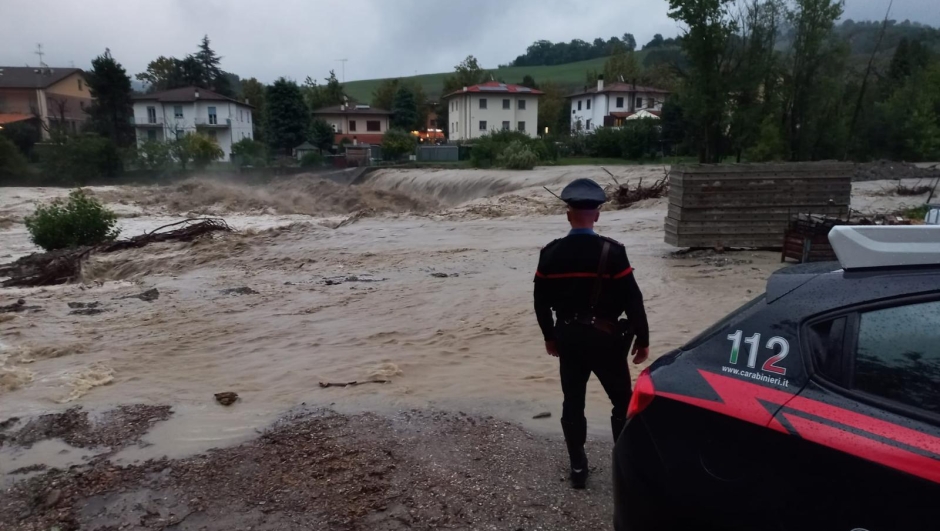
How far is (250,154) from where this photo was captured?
54.8 m

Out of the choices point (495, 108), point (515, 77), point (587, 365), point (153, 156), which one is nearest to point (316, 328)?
point (587, 365)

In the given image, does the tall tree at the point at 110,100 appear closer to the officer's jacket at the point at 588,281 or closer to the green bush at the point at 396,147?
the green bush at the point at 396,147

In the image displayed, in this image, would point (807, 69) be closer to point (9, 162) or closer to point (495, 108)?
point (495, 108)

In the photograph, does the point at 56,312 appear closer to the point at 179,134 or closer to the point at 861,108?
the point at 861,108

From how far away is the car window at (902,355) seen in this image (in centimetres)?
211

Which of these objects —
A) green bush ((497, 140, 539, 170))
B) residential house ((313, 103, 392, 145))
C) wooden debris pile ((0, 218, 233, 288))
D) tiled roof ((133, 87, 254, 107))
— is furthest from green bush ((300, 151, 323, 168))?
wooden debris pile ((0, 218, 233, 288))

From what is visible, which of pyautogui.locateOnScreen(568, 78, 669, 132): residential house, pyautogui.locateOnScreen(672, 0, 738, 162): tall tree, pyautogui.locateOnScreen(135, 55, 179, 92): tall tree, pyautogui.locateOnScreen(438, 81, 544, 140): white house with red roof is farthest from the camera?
pyautogui.locateOnScreen(135, 55, 179, 92): tall tree

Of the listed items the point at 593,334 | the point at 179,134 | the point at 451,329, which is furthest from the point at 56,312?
the point at 179,134

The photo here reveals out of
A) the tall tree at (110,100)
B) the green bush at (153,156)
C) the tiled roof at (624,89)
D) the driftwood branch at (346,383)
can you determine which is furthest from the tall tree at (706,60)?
the tall tree at (110,100)

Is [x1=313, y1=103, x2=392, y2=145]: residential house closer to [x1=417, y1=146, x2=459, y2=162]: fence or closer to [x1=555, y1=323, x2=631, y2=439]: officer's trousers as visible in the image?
[x1=417, y1=146, x2=459, y2=162]: fence

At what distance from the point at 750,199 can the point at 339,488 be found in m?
10.3

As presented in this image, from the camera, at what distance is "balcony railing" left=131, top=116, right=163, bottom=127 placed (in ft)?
220

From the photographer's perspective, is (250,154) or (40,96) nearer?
(250,154)

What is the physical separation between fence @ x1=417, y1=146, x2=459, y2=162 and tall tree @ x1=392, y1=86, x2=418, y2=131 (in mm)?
23076
